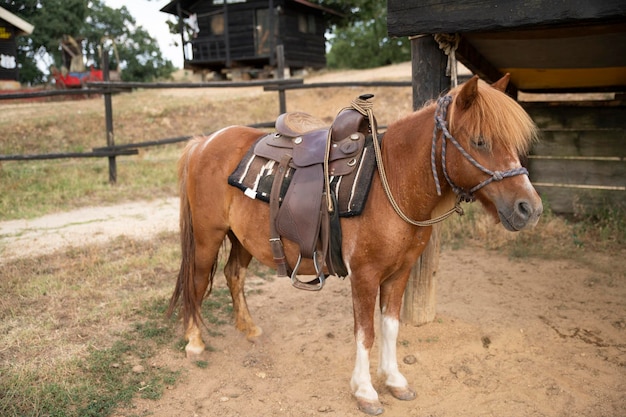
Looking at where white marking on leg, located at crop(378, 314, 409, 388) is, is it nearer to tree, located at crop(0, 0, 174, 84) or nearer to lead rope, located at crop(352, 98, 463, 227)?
lead rope, located at crop(352, 98, 463, 227)

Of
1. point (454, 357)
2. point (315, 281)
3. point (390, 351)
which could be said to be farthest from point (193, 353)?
point (454, 357)

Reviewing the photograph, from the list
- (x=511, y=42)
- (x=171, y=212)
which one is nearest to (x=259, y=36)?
(x=171, y=212)

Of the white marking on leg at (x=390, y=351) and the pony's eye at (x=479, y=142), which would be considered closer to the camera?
the pony's eye at (x=479, y=142)

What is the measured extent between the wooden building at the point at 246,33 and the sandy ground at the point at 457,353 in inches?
670

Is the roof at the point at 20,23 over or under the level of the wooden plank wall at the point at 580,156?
over

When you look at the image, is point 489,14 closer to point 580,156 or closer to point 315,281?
point 315,281

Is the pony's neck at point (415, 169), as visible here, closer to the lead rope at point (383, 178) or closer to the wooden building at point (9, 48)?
the lead rope at point (383, 178)

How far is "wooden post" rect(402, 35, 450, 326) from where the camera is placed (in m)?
3.36

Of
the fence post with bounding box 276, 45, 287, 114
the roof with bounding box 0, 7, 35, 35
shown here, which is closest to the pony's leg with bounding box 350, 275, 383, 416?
the fence post with bounding box 276, 45, 287, 114

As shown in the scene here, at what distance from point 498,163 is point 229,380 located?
2175 mm

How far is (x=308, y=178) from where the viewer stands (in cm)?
285

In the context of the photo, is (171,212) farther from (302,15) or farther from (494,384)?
(302,15)

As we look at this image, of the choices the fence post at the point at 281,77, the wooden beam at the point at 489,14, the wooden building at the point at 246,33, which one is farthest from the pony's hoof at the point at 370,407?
the wooden building at the point at 246,33

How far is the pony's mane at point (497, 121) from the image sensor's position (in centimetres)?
228
